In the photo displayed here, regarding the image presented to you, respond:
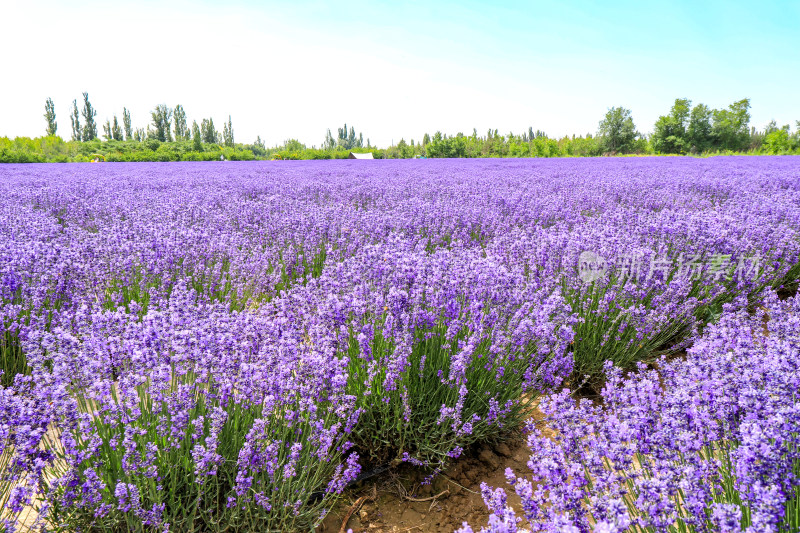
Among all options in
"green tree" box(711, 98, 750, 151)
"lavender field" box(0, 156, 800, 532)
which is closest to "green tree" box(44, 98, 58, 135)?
"lavender field" box(0, 156, 800, 532)

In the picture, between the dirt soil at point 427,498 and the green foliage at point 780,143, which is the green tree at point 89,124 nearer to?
the dirt soil at point 427,498

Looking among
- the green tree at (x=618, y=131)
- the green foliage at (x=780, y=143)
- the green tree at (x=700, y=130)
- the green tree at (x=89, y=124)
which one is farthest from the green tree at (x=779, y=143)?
the green tree at (x=89, y=124)

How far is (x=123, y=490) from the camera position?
50.1 inches

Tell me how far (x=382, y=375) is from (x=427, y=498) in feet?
1.92

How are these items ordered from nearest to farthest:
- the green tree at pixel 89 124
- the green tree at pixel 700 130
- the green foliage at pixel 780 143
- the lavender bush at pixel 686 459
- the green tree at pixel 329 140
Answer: the lavender bush at pixel 686 459 → the green foliage at pixel 780 143 → the green tree at pixel 700 130 → the green tree at pixel 89 124 → the green tree at pixel 329 140

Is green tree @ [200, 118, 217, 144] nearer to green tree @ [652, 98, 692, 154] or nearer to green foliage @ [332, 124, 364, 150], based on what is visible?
green foliage @ [332, 124, 364, 150]

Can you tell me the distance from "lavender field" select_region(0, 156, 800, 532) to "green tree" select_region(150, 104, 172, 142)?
52536 millimetres

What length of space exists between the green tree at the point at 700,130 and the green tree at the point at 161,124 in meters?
58.9

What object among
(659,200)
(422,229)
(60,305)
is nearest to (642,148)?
(659,200)

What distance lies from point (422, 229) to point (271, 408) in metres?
3.45

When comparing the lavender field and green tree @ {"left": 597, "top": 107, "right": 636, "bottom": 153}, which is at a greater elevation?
green tree @ {"left": 597, "top": 107, "right": 636, "bottom": 153}

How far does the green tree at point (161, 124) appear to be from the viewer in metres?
48.5

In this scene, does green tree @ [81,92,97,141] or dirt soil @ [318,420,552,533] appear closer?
dirt soil @ [318,420,552,533]

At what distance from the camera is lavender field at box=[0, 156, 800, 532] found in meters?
1.23
